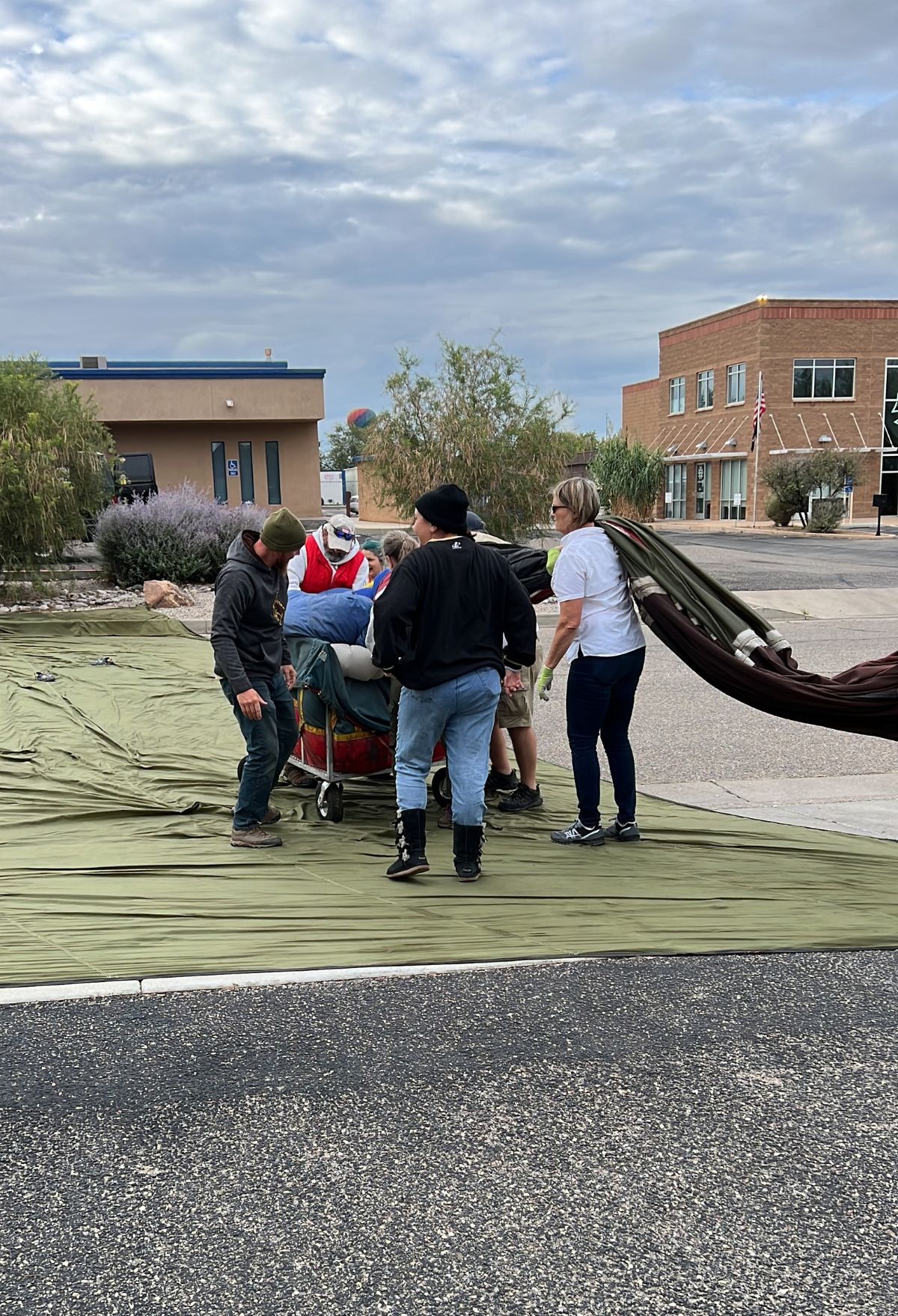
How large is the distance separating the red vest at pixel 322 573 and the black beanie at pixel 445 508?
1.64 m

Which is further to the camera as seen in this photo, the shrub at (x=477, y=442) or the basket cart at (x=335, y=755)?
the shrub at (x=477, y=442)

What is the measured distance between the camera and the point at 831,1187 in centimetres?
304

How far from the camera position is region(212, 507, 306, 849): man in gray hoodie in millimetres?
5734

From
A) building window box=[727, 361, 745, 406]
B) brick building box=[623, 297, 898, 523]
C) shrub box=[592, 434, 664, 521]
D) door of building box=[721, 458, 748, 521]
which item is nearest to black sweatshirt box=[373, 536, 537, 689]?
brick building box=[623, 297, 898, 523]

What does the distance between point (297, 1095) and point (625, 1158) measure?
1.03 metres

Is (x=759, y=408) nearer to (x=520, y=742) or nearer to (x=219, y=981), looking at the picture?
(x=520, y=742)

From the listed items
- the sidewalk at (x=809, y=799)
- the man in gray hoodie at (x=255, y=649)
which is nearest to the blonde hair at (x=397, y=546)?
the man in gray hoodie at (x=255, y=649)

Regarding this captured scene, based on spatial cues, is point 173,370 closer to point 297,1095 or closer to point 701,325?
point 701,325

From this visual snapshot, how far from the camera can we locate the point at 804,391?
177ft

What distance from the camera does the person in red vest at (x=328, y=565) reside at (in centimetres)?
690

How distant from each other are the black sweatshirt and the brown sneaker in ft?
4.15

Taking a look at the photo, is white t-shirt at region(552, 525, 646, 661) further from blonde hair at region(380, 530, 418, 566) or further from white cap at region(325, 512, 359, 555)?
white cap at region(325, 512, 359, 555)

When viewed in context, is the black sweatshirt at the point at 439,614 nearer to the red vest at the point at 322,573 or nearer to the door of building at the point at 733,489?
the red vest at the point at 322,573

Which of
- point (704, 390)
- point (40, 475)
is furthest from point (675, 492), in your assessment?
point (40, 475)
